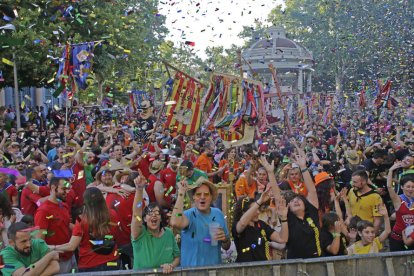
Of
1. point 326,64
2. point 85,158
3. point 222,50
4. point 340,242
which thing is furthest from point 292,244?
point 222,50

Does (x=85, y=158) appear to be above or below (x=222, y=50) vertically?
below

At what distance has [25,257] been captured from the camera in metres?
5.88

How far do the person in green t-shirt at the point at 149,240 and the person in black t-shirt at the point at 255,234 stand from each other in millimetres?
600

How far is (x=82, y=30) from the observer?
1199 inches

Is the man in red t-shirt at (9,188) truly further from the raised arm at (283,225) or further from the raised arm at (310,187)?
the raised arm at (283,225)

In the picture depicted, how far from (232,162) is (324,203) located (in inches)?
183

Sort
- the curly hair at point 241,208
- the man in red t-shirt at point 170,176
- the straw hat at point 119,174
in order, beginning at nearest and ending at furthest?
the curly hair at point 241,208, the straw hat at point 119,174, the man in red t-shirt at point 170,176

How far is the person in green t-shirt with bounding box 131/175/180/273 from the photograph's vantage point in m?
6.25

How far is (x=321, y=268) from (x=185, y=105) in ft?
29.5

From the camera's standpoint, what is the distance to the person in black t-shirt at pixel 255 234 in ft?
21.4

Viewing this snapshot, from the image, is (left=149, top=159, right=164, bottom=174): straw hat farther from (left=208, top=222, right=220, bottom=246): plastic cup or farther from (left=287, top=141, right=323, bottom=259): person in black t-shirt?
(left=208, top=222, right=220, bottom=246): plastic cup

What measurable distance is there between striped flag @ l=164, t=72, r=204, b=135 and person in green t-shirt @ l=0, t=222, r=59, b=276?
28.6ft

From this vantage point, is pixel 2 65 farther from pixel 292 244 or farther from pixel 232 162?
pixel 292 244

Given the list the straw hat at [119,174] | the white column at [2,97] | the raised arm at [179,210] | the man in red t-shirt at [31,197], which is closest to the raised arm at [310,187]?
the raised arm at [179,210]
